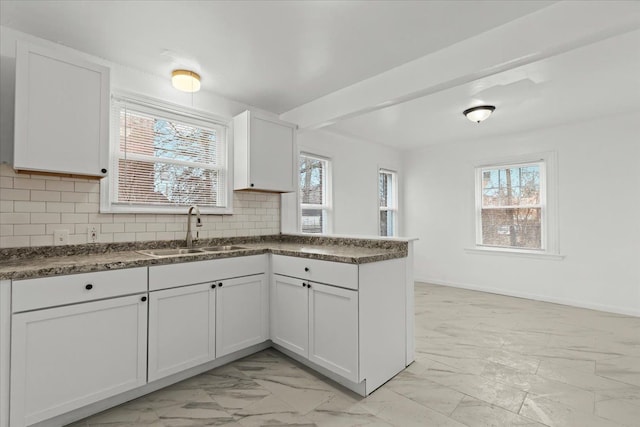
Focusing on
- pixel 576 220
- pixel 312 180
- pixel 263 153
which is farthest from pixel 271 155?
pixel 576 220

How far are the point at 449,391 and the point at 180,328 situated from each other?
1.90 m

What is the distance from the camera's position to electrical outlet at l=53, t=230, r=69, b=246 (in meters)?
2.23

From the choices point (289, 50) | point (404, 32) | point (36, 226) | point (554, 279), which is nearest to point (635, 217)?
point (554, 279)

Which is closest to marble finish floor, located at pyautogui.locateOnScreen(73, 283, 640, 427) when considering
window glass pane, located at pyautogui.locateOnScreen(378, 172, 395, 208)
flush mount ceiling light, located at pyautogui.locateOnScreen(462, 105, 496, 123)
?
flush mount ceiling light, located at pyautogui.locateOnScreen(462, 105, 496, 123)

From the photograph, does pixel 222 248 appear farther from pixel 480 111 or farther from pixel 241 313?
pixel 480 111

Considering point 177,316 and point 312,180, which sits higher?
point 312,180

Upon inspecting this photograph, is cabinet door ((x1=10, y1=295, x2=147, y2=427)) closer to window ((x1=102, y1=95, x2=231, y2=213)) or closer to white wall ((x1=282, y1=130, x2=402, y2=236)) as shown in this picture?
window ((x1=102, y1=95, x2=231, y2=213))

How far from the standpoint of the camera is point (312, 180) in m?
4.46

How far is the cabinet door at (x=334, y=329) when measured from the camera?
2066 mm

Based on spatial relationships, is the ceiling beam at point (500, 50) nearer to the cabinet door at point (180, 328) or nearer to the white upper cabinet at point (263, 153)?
the white upper cabinet at point (263, 153)

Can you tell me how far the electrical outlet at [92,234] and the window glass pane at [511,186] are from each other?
518cm

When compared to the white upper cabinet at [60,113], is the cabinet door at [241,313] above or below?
below

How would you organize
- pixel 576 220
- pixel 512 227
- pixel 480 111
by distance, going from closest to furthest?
pixel 480 111, pixel 576 220, pixel 512 227

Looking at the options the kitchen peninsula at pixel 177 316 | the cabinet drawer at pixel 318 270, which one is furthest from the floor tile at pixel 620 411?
the cabinet drawer at pixel 318 270
